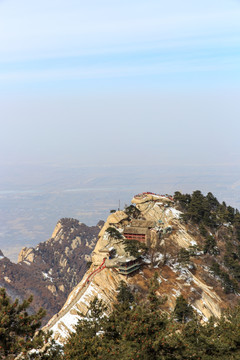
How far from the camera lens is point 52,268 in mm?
165625

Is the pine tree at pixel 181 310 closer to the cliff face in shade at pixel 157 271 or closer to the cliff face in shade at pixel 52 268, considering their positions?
the cliff face in shade at pixel 157 271

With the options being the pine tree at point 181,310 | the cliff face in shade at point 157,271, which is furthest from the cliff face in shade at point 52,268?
the pine tree at point 181,310

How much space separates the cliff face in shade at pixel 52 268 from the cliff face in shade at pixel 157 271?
230 feet

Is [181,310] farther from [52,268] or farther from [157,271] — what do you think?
[52,268]

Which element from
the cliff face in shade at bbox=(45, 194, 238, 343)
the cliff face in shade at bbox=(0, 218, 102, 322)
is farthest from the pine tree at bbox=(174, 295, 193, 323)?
the cliff face in shade at bbox=(0, 218, 102, 322)

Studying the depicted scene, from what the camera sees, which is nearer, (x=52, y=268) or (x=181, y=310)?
(x=181, y=310)

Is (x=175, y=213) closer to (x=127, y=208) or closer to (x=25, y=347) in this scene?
(x=127, y=208)

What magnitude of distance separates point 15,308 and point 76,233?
160810mm

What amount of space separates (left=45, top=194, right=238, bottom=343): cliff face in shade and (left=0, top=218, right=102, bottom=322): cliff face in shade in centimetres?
7016

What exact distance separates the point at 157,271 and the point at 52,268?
114935mm

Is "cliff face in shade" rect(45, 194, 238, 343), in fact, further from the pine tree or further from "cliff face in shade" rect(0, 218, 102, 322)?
"cliff face in shade" rect(0, 218, 102, 322)

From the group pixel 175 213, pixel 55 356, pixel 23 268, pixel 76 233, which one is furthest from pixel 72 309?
pixel 76 233

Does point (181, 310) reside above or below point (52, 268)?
above

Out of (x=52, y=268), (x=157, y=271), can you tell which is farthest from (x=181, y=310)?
(x=52, y=268)
